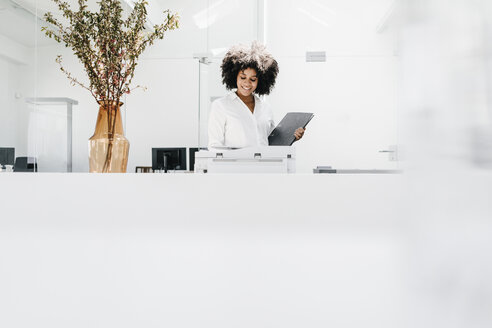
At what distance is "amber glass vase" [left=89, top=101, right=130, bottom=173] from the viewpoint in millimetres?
1333

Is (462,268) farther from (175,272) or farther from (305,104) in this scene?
(305,104)

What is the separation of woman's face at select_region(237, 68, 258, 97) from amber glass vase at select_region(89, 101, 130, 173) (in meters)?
1.33

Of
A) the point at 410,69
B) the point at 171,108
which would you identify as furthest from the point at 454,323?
the point at 171,108

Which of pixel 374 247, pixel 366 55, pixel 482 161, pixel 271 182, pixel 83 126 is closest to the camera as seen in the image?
pixel 482 161

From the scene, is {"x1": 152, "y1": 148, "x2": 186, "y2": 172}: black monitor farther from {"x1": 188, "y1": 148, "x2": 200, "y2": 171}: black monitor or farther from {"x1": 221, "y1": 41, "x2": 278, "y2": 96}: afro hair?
{"x1": 221, "y1": 41, "x2": 278, "y2": 96}: afro hair

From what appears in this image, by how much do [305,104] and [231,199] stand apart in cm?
344

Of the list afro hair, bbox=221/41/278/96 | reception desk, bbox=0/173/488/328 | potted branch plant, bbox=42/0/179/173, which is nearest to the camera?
reception desk, bbox=0/173/488/328

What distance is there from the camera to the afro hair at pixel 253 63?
2549 millimetres

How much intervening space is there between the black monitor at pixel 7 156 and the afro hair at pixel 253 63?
3185 mm

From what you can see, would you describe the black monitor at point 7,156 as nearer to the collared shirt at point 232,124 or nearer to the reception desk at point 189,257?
the collared shirt at point 232,124

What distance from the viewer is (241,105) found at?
8.72 feet

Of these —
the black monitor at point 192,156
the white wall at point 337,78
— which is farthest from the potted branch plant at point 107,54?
the white wall at point 337,78

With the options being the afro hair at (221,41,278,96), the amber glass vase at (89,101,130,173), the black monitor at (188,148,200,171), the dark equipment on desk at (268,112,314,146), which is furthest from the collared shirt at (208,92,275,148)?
the black monitor at (188,148,200,171)

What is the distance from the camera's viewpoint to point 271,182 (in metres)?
1.05
